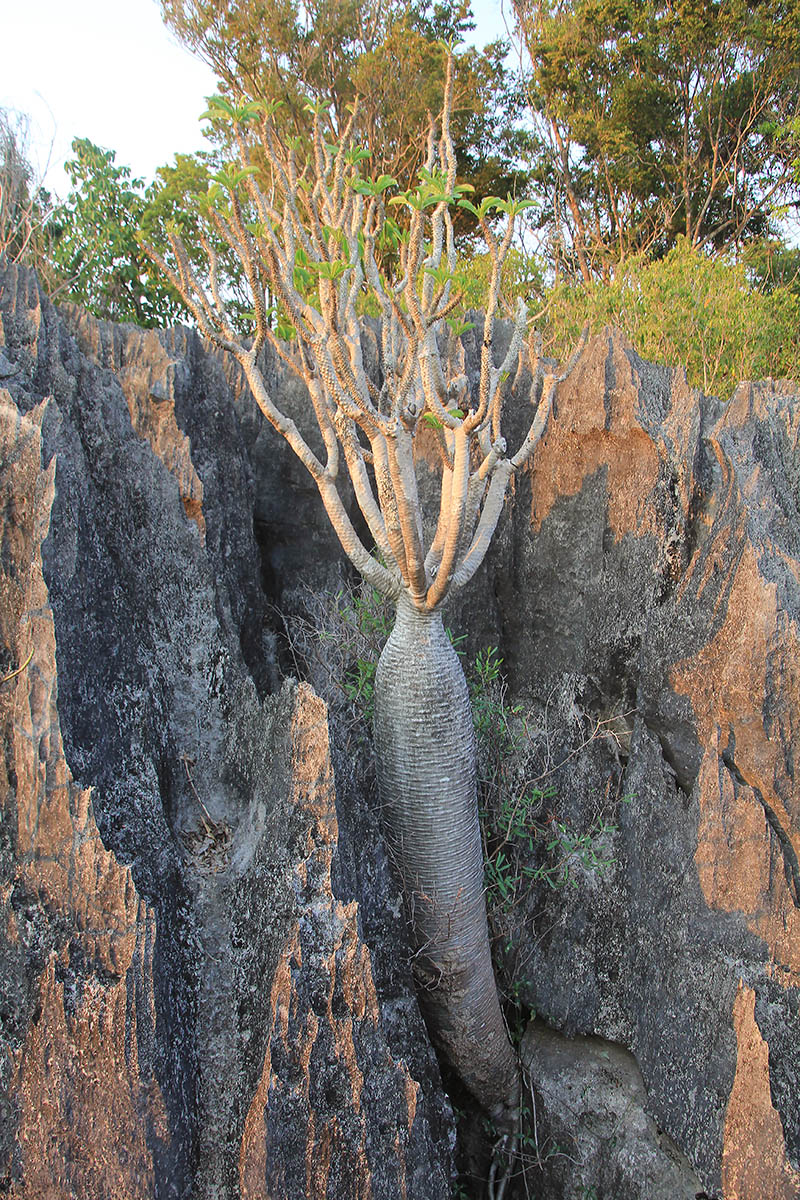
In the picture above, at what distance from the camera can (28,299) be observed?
11.1ft

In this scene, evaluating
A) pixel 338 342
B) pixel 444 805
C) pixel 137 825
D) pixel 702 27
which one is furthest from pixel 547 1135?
pixel 702 27

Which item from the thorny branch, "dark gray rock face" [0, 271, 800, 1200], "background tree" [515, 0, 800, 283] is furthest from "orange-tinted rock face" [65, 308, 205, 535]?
"background tree" [515, 0, 800, 283]

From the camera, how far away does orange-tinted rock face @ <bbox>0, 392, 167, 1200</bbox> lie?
2133 mm

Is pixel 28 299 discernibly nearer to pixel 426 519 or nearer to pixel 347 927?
pixel 426 519

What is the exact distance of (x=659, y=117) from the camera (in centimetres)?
1230

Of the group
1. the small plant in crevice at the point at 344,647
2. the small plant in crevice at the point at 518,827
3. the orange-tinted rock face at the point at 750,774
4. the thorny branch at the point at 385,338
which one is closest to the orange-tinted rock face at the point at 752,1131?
the orange-tinted rock face at the point at 750,774

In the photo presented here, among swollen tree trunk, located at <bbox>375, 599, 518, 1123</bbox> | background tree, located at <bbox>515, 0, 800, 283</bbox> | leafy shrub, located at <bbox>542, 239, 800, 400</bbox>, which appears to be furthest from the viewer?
background tree, located at <bbox>515, 0, 800, 283</bbox>

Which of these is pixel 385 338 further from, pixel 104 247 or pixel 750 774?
pixel 104 247

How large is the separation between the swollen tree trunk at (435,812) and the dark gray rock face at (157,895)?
0.24m

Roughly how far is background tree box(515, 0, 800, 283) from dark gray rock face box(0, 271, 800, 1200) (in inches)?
348

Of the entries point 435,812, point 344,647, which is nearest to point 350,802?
point 435,812

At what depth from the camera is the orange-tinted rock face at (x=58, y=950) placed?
213cm

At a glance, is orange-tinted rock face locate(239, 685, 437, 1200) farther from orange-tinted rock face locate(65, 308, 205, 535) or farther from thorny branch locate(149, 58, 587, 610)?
orange-tinted rock face locate(65, 308, 205, 535)

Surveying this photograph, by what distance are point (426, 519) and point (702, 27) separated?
1194cm
